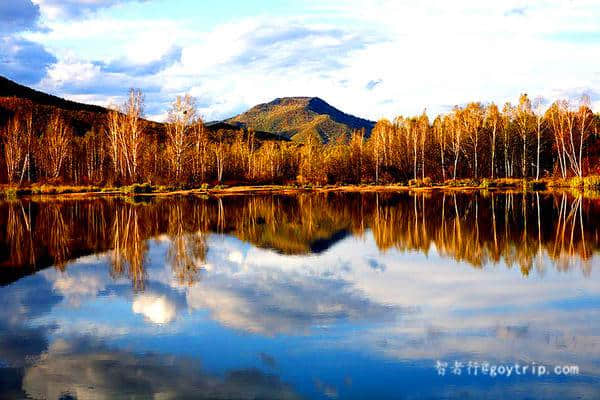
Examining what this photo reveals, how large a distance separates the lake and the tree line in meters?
42.3

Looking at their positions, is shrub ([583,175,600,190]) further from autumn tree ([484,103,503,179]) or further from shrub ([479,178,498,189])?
autumn tree ([484,103,503,179])

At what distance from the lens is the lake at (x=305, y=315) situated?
7.26 meters

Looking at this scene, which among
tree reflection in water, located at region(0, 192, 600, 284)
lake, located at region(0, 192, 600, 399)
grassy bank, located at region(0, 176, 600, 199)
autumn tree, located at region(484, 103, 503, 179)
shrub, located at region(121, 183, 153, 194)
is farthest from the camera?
autumn tree, located at region(484, 103, 503, 179)

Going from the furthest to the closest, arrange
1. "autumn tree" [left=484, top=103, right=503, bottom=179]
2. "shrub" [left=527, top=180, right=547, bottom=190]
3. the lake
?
"autumn tree" [left=484, top=103, right=503, bottom=179], "shrub" [left=527, top=180, right=547, bottom=190], the lake

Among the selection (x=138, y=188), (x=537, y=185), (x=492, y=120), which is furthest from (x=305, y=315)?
(x=492, y=120)

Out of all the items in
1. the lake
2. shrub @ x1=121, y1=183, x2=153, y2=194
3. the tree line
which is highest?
the tree line

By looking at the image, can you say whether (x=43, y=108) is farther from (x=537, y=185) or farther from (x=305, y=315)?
(x=305, y=315)

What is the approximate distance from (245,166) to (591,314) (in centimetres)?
8623

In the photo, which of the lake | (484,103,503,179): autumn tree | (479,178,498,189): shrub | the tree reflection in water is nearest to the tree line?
(484,103,503,179): autumn tree

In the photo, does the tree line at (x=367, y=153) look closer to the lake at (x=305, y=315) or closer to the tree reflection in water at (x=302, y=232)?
the tree reflection in water at (x=302, y=232)

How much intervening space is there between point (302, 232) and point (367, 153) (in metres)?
63.6

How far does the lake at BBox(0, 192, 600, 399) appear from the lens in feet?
23.8

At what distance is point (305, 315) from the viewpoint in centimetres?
1034

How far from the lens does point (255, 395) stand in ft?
22.6
